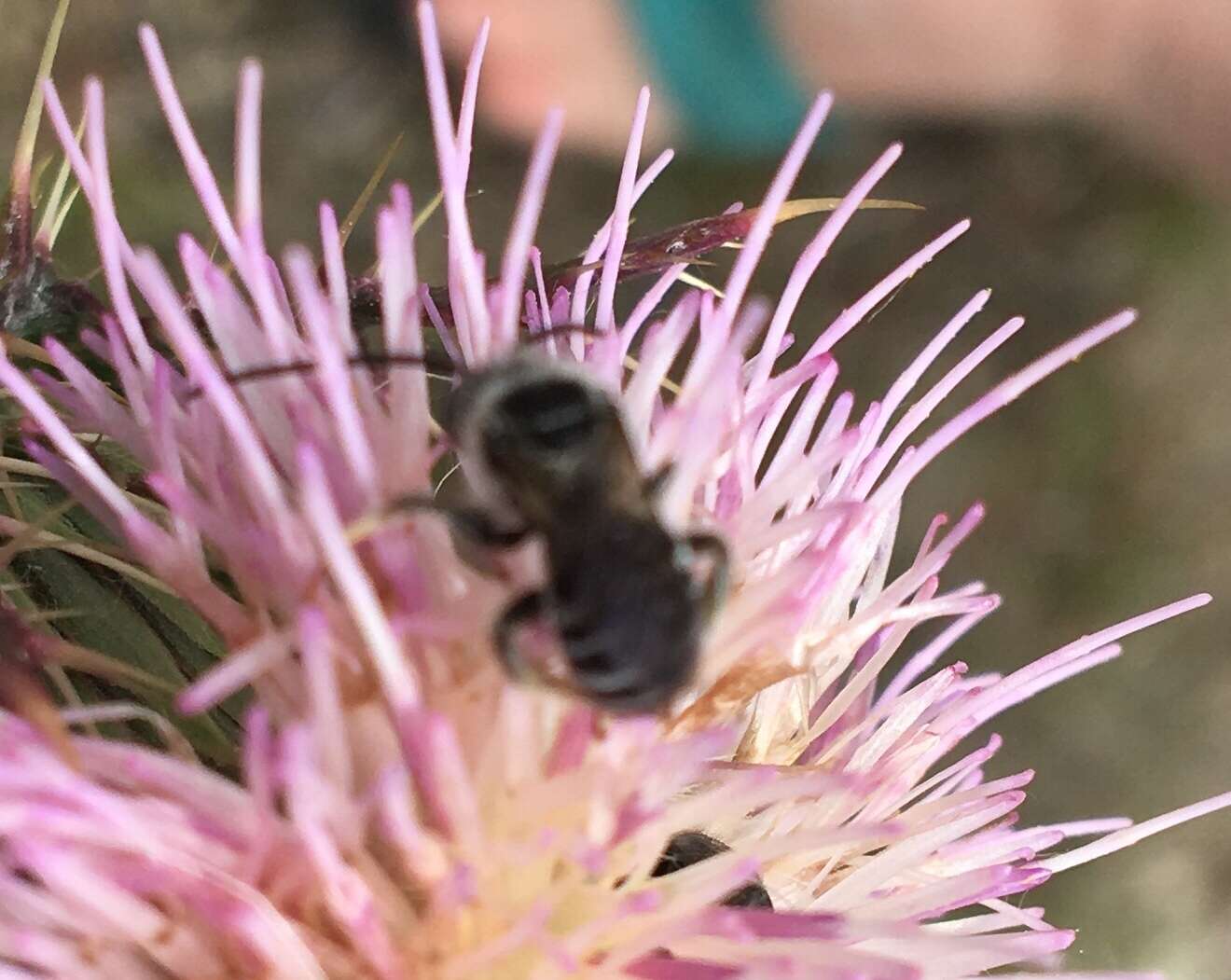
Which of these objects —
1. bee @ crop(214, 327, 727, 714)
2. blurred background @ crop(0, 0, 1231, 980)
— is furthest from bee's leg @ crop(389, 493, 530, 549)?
blurred background @ crop(0, 0, 1231, 980)

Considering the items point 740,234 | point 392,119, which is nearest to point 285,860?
point 740,234

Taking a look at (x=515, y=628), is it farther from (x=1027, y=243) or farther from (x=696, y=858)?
(x=1027, y=243)

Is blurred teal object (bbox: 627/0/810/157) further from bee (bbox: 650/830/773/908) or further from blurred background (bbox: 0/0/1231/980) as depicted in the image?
bee (bbox: 650/830/773/908)

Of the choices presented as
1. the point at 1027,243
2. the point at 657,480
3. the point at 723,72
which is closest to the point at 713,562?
the point at 657,480

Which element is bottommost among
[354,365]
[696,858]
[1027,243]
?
[696,858]

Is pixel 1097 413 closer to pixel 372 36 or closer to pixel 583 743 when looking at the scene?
pixel 372 36

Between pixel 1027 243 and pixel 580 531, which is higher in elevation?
pixel 1027 243
